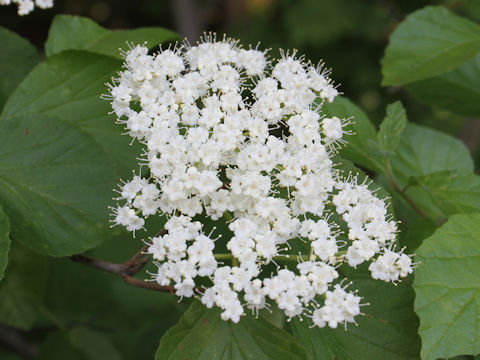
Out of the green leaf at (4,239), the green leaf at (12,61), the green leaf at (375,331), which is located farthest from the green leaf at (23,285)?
the green leaf at (375,331)

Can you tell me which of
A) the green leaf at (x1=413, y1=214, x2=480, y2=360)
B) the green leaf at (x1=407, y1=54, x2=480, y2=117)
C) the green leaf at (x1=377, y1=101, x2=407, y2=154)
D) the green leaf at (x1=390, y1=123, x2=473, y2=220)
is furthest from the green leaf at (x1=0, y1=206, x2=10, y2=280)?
the green leaf at (x1=407, y1=54, x2=480, y2=117)

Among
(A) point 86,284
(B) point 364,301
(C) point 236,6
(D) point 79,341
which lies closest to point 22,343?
(D) point 79,341

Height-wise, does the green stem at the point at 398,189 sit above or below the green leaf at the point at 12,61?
below

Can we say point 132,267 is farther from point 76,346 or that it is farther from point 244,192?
point 76,346

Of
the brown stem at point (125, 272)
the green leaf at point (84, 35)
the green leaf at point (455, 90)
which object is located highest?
the green leaf at point (84, 35)

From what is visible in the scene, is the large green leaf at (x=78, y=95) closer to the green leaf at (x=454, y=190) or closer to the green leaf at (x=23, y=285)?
the green leaf at (x=23, y=285)
